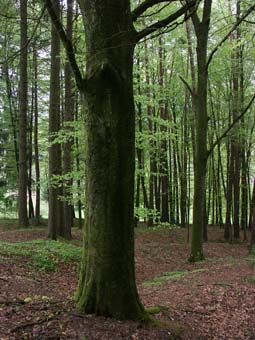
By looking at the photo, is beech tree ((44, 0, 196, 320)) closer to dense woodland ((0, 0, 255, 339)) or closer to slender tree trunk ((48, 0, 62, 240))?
dense woodland ((0, 0, 255, 339))

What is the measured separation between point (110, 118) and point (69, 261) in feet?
21.5

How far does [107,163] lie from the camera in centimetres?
455

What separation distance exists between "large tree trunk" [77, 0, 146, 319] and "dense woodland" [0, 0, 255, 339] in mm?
12

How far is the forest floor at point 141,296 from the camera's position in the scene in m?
4.21

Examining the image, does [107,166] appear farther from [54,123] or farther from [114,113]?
[54,123]

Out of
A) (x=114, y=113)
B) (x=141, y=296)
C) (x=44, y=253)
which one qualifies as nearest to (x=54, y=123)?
(x=44, y=253)

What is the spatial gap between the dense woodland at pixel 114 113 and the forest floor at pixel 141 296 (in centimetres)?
32

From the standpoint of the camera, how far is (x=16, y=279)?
712 cm

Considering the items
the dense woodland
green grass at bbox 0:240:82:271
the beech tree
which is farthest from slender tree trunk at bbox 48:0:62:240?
the beech tree

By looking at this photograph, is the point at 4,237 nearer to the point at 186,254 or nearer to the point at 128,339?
the point at 186,254

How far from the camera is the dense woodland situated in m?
4.57

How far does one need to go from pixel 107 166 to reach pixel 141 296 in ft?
12.3

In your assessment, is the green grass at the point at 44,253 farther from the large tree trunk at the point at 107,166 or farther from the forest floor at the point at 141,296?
the large tree trunk at the point at 107,166

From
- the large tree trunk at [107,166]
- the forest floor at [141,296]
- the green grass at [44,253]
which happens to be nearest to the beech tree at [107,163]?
the large tree trunk at [107,166]
